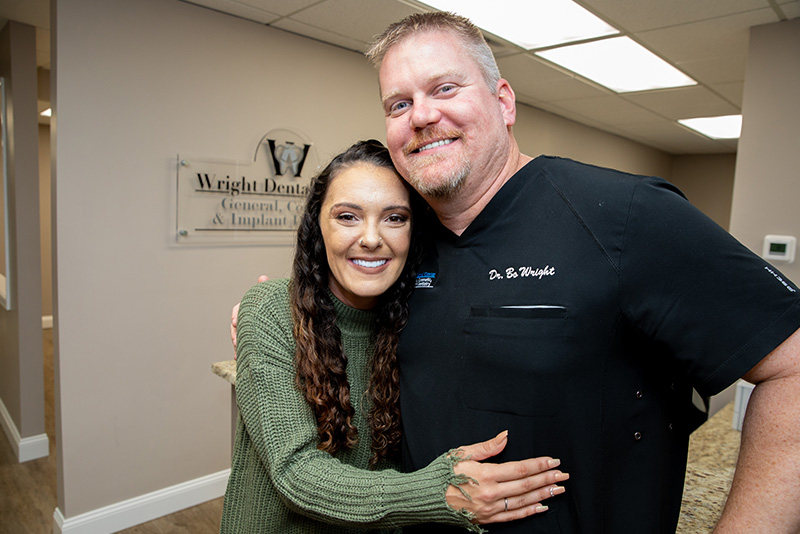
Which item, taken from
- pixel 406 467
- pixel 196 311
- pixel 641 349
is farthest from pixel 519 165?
pixel 196 311

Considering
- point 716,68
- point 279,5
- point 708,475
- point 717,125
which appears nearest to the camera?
point 708,475

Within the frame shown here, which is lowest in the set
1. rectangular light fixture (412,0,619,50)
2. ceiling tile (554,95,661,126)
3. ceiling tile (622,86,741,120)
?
rectangular light fixture (412,0,619,50)

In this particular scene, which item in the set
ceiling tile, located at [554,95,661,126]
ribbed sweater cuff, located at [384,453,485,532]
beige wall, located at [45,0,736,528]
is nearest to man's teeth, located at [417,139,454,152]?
ribbed sweater cuff, located at [384,453,485,532]

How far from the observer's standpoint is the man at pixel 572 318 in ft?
2.54

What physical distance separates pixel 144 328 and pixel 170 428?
577 millimetres

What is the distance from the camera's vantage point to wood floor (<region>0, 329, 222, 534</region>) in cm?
274

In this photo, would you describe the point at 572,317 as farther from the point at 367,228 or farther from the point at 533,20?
the point at 533,20

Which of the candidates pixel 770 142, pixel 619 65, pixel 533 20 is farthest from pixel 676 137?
pixel 533 20

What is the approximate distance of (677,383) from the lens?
0.96 m

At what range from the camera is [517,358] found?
0.95 metres

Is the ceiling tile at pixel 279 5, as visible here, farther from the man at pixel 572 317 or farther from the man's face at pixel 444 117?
the man's face at pixel 444 117

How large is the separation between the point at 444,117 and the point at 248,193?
2.16 meters

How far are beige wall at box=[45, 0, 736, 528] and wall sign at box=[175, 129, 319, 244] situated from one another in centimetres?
6

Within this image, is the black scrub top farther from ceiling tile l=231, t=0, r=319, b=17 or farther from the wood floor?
the wood floor
